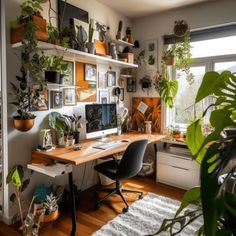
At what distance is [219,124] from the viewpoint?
19.1 inches

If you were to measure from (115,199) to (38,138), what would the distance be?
1179mm

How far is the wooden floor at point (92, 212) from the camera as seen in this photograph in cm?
205

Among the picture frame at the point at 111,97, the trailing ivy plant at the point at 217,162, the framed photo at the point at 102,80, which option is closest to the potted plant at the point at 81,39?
the framed photo at the point at 102,80

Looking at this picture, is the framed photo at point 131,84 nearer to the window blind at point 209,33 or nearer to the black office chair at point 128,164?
the window blind at point 209,33

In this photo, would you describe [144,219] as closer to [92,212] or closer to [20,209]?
[92,212]

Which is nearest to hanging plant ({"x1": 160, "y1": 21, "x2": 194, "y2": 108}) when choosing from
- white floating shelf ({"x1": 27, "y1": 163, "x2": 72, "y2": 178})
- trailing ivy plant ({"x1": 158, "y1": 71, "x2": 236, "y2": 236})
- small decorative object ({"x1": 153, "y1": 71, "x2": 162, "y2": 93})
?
small decorative object ({"x1": 153, "y1": 71, "x2": 162, "y2": 93})

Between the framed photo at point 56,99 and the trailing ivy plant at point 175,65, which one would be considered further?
the trailing ivy plant at point 175,65

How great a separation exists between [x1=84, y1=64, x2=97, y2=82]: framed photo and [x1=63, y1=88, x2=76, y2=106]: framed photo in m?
0.29

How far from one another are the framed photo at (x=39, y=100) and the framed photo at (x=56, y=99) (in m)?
0.08

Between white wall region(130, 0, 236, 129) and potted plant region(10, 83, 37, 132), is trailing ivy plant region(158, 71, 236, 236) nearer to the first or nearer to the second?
potted plant region(10, 83, 37, 132)

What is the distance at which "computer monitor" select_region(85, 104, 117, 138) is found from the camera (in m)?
2.53

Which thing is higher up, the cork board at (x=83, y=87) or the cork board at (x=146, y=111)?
the cork board at (x=83, y=87)

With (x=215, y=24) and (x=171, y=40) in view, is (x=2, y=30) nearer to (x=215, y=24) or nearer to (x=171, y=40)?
(x=171, y=40)

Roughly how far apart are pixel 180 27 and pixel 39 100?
2.10 metres
